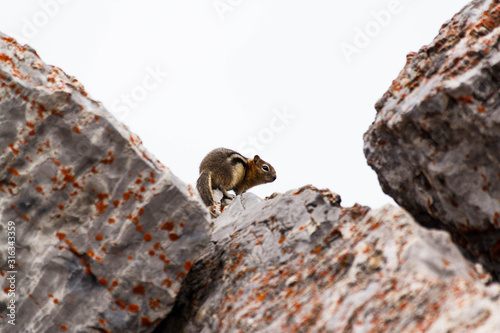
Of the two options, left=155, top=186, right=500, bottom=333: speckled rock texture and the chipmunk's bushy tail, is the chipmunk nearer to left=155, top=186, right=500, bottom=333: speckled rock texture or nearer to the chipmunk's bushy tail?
the chipmunk's bushy tail

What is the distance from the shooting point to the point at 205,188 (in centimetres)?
1384

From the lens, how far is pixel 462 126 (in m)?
4.97

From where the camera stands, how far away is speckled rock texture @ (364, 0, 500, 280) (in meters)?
4.91

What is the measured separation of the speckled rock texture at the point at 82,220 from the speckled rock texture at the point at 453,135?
2427 millimetres

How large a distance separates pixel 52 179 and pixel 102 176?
559mm

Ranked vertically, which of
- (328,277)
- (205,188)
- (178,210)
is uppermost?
(178,210)

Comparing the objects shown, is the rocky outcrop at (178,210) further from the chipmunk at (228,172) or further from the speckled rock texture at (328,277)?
the chipmunk at (228,172)

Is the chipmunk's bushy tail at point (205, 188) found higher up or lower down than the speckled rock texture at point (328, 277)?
higher up

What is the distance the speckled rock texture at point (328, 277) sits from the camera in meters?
3.79

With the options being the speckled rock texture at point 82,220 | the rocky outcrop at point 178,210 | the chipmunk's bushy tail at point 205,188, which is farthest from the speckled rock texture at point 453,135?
the chipmunk's bushy tail at point 205,188

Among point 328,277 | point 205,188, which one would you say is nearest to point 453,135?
point 328,277

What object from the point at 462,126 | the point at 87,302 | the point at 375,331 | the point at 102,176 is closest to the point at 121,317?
the point at 87,302

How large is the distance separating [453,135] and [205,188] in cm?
941

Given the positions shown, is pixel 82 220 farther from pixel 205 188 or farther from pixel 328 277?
pixel 205 188
